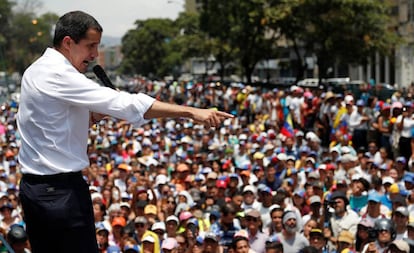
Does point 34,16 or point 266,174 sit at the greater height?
point 34,16

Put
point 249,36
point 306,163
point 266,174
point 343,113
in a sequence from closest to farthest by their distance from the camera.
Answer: point 266,174 < point 306,163 < point 343,113 < point 249,36

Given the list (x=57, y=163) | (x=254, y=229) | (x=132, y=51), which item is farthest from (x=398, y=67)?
(x=132, y=51)

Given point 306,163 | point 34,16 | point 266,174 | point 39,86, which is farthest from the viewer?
point 34,16

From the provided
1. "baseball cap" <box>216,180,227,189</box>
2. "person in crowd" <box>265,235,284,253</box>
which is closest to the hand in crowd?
"person in crowd" <box>265,235,284,253</box>

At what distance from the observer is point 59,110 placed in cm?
308

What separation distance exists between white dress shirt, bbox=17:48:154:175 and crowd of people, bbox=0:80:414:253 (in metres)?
0.90

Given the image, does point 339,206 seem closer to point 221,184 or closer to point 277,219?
point 277,219

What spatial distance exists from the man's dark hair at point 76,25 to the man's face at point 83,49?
19mm

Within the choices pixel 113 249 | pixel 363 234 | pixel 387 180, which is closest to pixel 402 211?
pixel 363 234

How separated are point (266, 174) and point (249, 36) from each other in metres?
27.8

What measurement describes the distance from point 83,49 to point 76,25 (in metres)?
0.11

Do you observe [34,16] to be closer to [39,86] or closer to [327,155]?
[327,155]

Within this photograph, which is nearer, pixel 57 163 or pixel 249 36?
pixel 57 163

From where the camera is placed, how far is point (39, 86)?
3.09m
